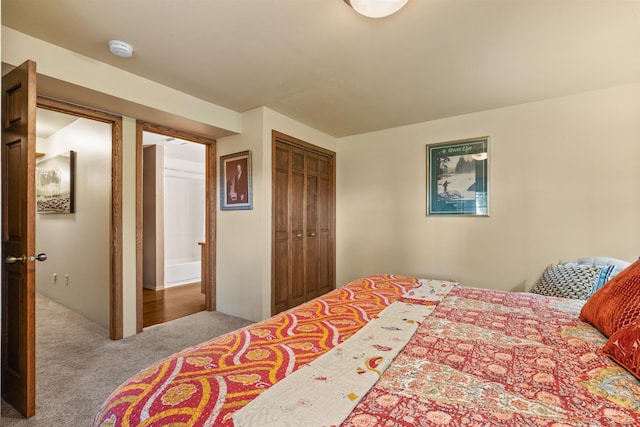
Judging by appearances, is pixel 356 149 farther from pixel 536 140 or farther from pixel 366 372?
pixel 366 372

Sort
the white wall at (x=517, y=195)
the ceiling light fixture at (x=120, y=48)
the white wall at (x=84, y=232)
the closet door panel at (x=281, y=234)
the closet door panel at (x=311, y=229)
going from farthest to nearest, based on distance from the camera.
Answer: the closet door panel at (x=311, y=229)
the closet door panel at (x=281, y=234)
the white wall at (x=84, y=232)
the white wall at (x=517, y=195)
the ceiling light fixture at (x=120, y=48)

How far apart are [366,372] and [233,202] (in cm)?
291

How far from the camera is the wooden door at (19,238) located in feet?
5.72

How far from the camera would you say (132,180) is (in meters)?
3.02

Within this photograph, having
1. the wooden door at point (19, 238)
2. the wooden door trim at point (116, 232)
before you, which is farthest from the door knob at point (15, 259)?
the wooden door trim at point (116, 232)

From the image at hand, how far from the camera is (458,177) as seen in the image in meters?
3.53

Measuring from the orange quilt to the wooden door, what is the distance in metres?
1.35

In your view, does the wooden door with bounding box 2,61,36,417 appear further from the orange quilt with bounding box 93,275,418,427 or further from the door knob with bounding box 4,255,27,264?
the orange quilt with bounding box 93,275,418,427

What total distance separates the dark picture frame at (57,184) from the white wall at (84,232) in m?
0.10

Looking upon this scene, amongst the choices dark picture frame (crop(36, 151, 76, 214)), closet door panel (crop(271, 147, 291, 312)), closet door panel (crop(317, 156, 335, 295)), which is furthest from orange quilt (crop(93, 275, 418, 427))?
dark picture frame (crop(36, 151, 76, 214))

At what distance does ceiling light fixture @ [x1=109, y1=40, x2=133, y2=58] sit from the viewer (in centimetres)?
206

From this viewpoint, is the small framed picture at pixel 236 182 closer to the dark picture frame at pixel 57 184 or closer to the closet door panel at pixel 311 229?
the closet door panel at pixel 311 229

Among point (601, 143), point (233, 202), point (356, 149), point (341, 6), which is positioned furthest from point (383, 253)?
point (341, 6)

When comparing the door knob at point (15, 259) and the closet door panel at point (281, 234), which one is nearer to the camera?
the door knob at point (15, 259)
